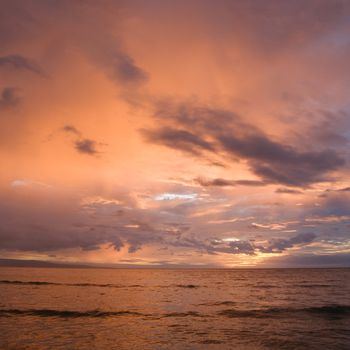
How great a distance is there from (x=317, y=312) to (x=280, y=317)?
6.40 m

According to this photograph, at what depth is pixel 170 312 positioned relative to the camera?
121 ft

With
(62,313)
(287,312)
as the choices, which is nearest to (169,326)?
(62,313)

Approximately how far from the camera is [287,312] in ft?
123

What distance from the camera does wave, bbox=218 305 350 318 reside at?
117ft

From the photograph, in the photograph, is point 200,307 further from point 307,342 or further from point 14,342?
point 14,342

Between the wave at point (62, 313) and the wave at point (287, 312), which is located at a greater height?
the wave at point (62, 313)

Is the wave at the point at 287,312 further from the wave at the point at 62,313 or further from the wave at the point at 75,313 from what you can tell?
the wave at the point at 62,313

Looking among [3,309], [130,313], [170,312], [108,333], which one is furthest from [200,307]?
[3,309]

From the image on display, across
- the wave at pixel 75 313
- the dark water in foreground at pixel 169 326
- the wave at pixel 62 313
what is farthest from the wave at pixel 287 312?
the wave at pixel 62 313

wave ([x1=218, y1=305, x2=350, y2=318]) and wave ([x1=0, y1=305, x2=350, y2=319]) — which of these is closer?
wave ([x1=0, y1=305, x2=350, y2=319])

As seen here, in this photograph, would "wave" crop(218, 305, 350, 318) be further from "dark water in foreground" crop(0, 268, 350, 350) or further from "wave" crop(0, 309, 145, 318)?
"wave" crop(0, 309, 145, 318)

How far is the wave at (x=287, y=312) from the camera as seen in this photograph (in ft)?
117

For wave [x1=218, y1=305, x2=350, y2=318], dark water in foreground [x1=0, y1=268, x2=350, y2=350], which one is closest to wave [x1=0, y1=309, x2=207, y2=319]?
dark water in foreground [x1=0, y1=268, x2=350, y2=350]

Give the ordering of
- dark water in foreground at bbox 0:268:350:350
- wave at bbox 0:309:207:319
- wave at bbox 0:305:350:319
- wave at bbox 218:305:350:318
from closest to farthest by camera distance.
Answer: dark water in foreground at bbox 0:268:350:350
wave at bbox 0:309:207:319
wave at bbox 0:305:350:319
wave at bbox 218:305:350:318
